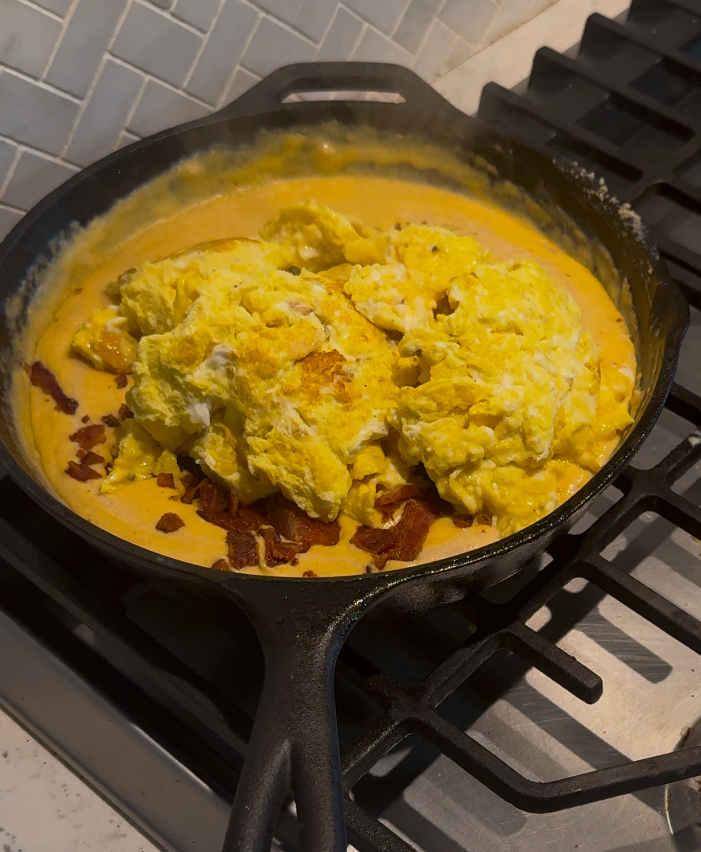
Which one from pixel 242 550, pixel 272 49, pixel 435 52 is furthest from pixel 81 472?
pixel 435 52

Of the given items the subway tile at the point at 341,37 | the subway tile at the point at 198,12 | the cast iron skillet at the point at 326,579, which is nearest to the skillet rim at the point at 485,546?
the cast iron skillet at the point at 326,579

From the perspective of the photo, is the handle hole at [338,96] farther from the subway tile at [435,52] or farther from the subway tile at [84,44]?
the subway tile at [84,44]

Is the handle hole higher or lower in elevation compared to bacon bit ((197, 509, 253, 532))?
higher

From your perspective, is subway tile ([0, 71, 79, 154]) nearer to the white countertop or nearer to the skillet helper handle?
the skillet helper handle

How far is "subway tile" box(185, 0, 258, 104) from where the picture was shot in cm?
136

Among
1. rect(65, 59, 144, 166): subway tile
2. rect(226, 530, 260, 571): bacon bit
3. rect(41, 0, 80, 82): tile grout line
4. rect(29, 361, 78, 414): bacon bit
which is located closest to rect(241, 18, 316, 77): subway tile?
rect(65, 59, 144, 166): subway tile

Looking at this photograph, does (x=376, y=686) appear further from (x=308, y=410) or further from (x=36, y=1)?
(x=36, y=1)

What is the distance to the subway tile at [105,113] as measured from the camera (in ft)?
4.21

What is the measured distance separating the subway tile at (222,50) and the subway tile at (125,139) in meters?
0.12

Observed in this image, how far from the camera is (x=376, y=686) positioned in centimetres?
87

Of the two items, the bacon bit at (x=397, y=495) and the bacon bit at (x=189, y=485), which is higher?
the bacon bit at (x=397, y=495)

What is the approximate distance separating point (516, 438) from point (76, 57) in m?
0.89

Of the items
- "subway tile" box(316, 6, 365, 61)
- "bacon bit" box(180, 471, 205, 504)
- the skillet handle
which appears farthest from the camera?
"subway tile" box(316, 6, 365, 61)

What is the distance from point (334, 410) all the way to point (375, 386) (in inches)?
2.7
